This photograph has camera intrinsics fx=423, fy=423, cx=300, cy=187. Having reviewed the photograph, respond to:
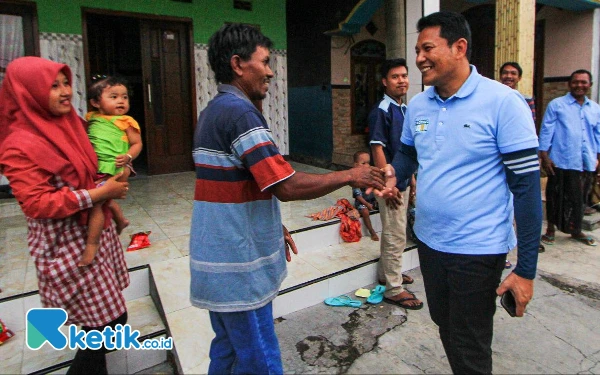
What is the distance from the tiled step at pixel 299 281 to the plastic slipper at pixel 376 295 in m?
0.20

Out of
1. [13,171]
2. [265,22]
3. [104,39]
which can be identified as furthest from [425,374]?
[104,39]

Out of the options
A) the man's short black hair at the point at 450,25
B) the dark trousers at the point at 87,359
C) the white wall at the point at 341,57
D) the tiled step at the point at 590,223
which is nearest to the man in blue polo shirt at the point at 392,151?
the man's short black hair at the point at 450,25

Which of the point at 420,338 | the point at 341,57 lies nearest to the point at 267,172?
the point at 420,338

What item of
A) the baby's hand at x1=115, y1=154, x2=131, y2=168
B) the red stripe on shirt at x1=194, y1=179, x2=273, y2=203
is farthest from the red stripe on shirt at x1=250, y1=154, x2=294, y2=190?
the baby's hand at x1=115, y1=154, x2=131, y2=168

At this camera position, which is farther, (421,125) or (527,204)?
(421,125)

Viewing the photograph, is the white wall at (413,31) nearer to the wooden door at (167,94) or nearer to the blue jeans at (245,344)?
the wooden door at (167,94)

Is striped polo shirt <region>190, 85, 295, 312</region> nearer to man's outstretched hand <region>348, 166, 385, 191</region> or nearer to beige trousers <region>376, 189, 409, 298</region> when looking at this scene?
man's outstretched hand <region>348, 166, 385, 191</region>

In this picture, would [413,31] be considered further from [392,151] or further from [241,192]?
[241,192]

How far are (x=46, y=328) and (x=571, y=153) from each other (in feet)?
17.8

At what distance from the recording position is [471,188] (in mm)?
1865

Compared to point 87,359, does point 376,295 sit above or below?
below

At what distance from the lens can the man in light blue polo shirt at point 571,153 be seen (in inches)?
195

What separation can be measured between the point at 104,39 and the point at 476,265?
9.47 meters

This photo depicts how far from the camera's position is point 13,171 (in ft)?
5.97
